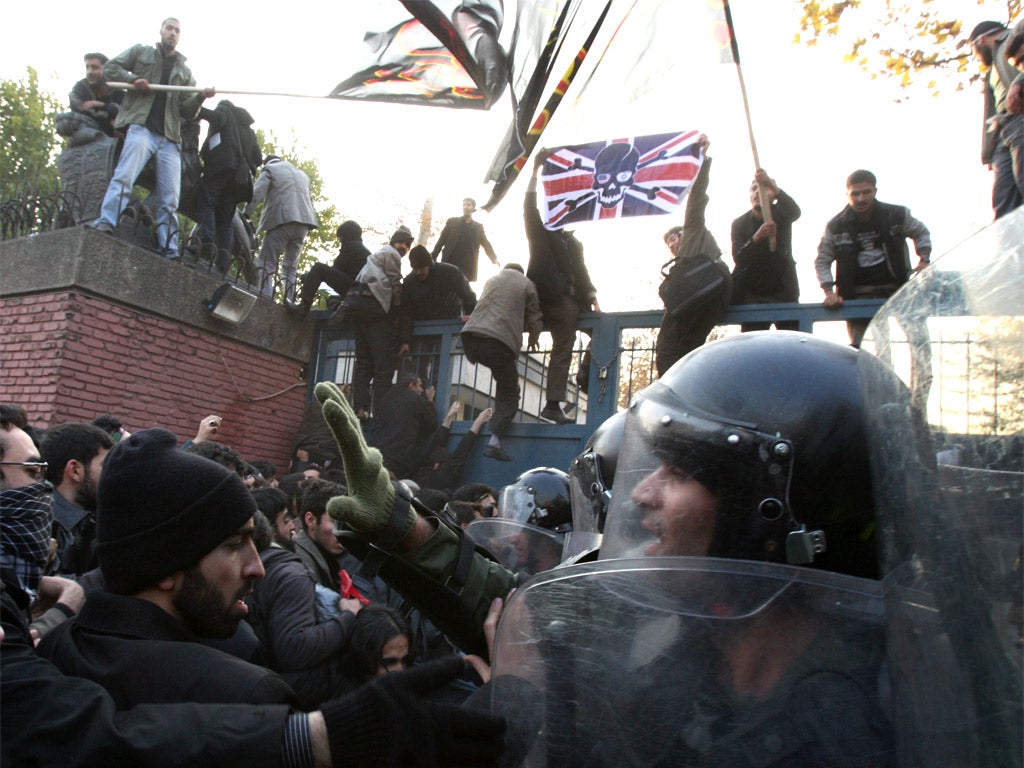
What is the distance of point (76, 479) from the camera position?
11.7 ft

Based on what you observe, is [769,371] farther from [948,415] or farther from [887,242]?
[887,242]

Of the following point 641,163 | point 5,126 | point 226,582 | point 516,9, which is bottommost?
point 226,582

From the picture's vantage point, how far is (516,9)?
5.41 m

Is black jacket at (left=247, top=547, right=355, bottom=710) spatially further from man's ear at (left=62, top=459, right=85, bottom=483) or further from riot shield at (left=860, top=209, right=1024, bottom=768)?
riot shield at (left=860, top=209, right=1024, bottom=768)

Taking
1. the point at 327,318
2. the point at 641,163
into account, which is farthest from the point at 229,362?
the point at 641,163

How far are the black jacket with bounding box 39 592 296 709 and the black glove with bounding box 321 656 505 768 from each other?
0.23 metres

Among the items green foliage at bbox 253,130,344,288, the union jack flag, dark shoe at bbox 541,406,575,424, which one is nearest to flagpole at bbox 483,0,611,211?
the union jack flag

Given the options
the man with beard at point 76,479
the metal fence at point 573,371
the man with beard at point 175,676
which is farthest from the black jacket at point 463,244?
the man with beard at point 175,676

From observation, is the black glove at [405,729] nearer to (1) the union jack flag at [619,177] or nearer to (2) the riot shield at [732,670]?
(2) the riot shield at [732,670]

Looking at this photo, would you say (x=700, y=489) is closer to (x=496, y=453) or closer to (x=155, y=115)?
(x=496, y=453)

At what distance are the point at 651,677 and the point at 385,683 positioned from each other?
38 cm

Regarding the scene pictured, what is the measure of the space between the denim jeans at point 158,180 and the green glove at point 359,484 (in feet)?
22.6

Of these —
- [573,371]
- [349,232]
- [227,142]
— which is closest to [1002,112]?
[573,371]

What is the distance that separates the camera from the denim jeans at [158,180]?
25.3 feet
